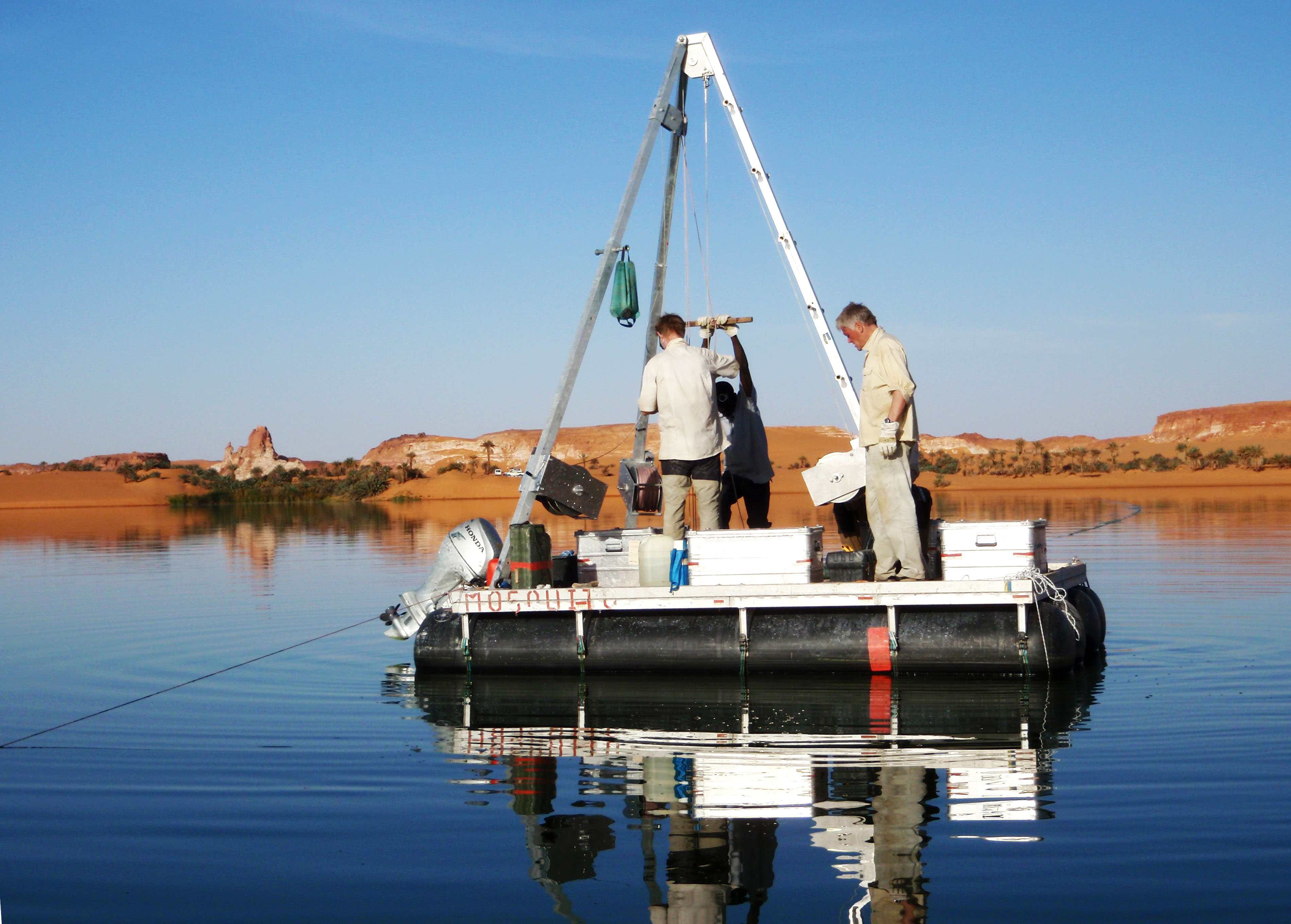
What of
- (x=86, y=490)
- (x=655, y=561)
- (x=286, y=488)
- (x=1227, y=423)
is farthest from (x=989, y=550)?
(x=1227, y=423)

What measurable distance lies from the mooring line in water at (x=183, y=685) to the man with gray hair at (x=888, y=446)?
4.48 meters

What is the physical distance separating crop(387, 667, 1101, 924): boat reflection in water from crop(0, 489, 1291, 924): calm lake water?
22 mm

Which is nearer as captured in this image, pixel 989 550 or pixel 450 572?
pixel 989 550

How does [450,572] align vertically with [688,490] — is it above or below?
below

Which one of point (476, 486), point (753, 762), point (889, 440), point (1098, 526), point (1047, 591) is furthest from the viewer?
point (476, 486)

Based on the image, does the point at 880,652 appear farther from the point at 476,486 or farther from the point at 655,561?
the point at 476,486

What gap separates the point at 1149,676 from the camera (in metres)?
8.50

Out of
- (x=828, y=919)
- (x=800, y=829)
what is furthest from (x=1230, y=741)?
(x=828, y=919)

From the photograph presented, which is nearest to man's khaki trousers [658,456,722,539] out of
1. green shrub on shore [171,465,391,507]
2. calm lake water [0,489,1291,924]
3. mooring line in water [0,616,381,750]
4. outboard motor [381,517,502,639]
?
calm lake water [0,489,1291,924]

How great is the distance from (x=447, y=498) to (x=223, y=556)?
137ft

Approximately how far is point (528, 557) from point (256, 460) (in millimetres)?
88225

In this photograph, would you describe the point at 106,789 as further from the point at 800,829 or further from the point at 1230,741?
the point at 1230,741

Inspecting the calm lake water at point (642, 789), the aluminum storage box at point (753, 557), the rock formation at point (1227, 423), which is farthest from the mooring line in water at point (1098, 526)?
the rock formation at point (1227, 423)

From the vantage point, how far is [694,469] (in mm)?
9633
